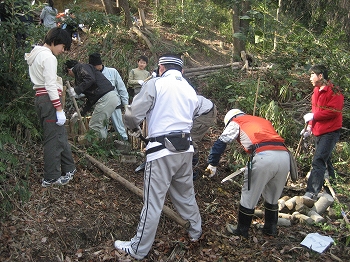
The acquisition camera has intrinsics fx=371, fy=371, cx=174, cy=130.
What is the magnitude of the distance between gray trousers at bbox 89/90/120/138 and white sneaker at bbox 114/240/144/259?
2501mm

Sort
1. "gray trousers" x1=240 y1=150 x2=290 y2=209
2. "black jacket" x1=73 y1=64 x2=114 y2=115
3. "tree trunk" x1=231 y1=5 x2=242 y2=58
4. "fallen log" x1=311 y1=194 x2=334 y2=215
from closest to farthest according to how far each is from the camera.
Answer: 1. "gray trousers" x1=240 y1=150 x2=290 y2=209
2. "fallen log" x1=311 y1=194 x2=334 y2=215
3. "black jacket" x1=73 y1=64 x2=114 y2=115
4. "tree trunk" x1=231 y1=5 x2=242 y2=58

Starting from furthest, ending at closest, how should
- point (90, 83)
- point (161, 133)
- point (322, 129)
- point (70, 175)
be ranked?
point (90, 83), point (322, 129), point (70, 175), point (161, 133)

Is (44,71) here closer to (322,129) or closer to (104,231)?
(104,231)

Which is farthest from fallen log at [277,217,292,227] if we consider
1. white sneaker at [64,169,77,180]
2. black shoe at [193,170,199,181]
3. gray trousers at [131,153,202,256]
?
white sneaker at [64,169,77,180]

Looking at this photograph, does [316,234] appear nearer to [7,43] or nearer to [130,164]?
[130,164]

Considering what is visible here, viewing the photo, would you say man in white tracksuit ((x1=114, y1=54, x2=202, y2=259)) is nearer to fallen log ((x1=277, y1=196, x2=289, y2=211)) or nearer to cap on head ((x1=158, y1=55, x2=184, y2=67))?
cap on head ((x1=158, y1=55, x2=184, y2=67))

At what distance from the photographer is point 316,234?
468 cm

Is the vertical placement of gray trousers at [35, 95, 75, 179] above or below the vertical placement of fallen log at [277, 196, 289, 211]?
above

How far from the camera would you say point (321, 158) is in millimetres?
5793

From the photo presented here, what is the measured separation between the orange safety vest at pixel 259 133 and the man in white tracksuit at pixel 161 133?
0.84 meters

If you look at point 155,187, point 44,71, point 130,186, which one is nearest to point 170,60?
point 155,187

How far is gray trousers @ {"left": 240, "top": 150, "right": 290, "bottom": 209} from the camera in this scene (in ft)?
14.0

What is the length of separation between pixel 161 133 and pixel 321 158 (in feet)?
10.3

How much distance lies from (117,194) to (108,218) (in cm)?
56
